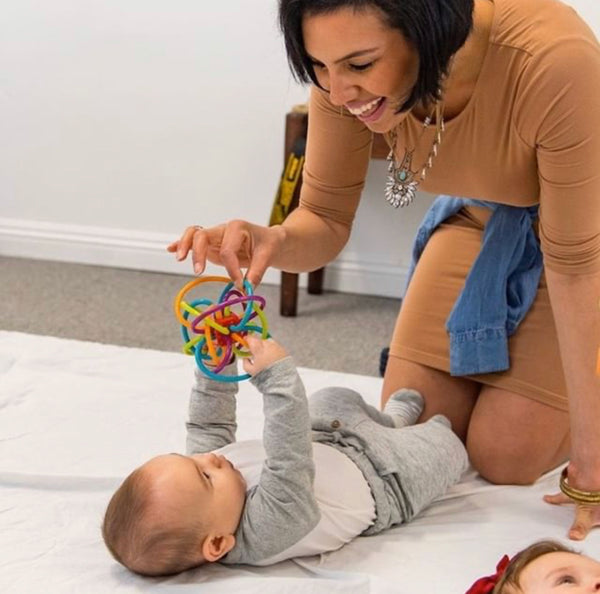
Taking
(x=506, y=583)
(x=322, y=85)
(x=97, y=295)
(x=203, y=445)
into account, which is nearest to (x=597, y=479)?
(x=506, y=583)

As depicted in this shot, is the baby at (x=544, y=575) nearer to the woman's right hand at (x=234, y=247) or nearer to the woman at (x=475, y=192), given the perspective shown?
the woman at (x=475, y=192)

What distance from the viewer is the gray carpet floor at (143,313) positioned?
7.95 feet

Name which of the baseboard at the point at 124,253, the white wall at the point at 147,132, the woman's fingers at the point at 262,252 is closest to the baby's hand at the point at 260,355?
the woman's fingers at the point at 262,252

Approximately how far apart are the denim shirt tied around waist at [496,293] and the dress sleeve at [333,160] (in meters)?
0.26

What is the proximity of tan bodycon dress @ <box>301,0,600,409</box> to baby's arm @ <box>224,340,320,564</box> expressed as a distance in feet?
1.31

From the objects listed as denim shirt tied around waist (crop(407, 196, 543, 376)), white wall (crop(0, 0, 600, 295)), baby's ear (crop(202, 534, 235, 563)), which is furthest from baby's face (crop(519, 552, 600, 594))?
white wall (crop(0, 0, 600, 295))

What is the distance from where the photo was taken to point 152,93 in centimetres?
274

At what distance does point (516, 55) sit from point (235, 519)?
0.77 m

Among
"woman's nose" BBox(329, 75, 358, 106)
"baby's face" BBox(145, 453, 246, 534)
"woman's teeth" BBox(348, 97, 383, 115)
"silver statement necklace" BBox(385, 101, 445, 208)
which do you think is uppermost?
"woman's nose" BBox(329, 75, 358, 106)

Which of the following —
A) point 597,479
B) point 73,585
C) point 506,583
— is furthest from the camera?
point 597,479

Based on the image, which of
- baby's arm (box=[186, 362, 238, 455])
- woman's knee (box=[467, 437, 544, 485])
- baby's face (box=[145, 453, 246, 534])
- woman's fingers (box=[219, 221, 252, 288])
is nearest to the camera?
baby's face (box=[145, 453, 246, 534])

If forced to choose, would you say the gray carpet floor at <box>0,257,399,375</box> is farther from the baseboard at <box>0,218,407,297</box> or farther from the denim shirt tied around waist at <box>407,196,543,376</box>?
the denim shirt tied around waist at <box>407,196,543,376</box>

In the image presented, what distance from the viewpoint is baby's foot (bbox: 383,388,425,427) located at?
1617mm

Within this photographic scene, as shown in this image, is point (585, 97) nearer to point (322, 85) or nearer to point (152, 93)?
point (322, 85)
